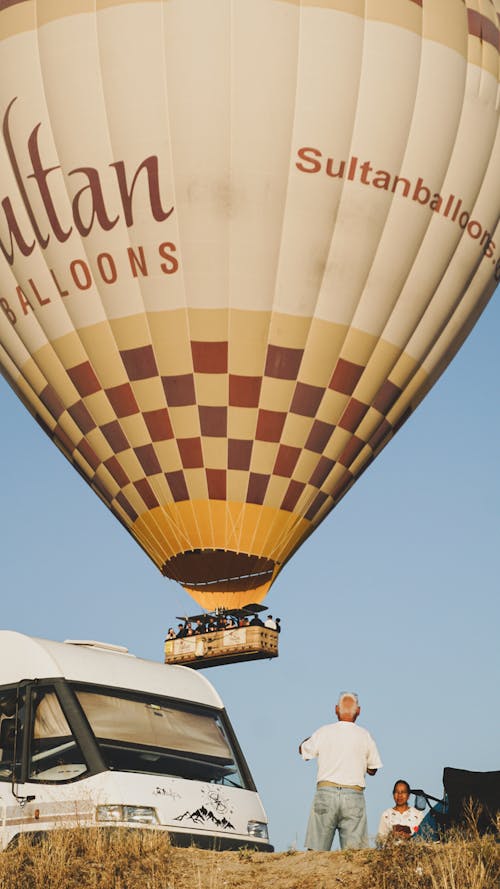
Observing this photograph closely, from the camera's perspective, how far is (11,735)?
10.8 m

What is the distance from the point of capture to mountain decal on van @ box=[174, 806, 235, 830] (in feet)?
34.8

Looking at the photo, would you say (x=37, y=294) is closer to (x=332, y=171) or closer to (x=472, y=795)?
(x=332, y=171)

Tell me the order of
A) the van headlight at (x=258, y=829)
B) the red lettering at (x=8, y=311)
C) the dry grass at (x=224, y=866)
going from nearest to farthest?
the dry grass at (x=224, y=866) → the van headlight at (x=258, y=829) → the red lettering at (x=8, y=311)

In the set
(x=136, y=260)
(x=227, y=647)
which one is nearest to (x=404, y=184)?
(x=136, y=260)

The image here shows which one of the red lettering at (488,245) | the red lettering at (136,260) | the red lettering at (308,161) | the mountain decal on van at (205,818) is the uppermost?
the red lettering at (308,161)

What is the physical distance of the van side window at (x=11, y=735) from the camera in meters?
10.7

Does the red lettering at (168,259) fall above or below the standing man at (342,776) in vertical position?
above

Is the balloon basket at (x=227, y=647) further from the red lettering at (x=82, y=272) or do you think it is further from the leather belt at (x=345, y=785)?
the leather belt at (x=345, y=785)

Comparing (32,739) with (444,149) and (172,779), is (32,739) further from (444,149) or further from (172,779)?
(444,149)

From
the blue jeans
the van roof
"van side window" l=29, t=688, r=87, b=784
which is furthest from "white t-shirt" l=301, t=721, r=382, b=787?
"van side window" l=29, t=688, r=87, b=784

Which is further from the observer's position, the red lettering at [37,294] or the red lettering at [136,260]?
the red lettering at [37,294]

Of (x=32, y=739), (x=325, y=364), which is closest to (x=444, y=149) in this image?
(x=325, y=364)

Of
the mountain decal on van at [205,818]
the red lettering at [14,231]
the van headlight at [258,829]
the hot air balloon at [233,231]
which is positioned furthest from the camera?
the red lettering at [14,231]

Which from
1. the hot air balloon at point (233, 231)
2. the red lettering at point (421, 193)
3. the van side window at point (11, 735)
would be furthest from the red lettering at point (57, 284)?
the van side window at point (11, 735)
